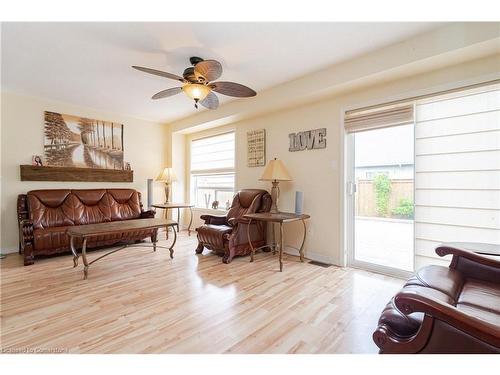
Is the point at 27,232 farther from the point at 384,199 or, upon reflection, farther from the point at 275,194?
the point at 384,199

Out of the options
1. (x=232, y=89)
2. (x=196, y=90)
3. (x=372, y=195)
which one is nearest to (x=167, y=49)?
(x=196, y=90)

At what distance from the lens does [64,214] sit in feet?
12.5

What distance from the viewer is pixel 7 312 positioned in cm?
198

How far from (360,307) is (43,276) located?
11.0 ft

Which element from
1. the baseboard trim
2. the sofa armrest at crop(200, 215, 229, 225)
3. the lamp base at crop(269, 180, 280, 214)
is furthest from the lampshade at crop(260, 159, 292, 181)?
the baseboard trim

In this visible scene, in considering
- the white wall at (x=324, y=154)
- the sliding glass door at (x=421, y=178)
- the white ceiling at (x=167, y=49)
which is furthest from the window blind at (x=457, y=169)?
the white ceiling at (x=167, y=49)

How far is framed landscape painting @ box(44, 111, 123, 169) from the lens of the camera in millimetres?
4051

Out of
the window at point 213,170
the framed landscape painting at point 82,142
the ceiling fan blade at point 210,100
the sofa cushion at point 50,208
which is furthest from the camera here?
the window at point 213,170

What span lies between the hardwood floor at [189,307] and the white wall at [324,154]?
1.54ft

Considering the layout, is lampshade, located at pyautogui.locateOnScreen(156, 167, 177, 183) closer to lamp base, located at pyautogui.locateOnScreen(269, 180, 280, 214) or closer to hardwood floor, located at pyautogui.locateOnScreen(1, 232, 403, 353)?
hardwood floor, located at pyautogui.locateOnScreen(1, 232, 403, 353)

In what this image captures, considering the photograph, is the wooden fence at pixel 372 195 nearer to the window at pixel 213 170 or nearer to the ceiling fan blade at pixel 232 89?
the ceiling fan blade at pixel 232 89

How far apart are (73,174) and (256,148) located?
320 centimetres

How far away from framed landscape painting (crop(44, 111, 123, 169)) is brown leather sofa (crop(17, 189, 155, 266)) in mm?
573

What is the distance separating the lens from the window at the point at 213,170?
4852 mm
